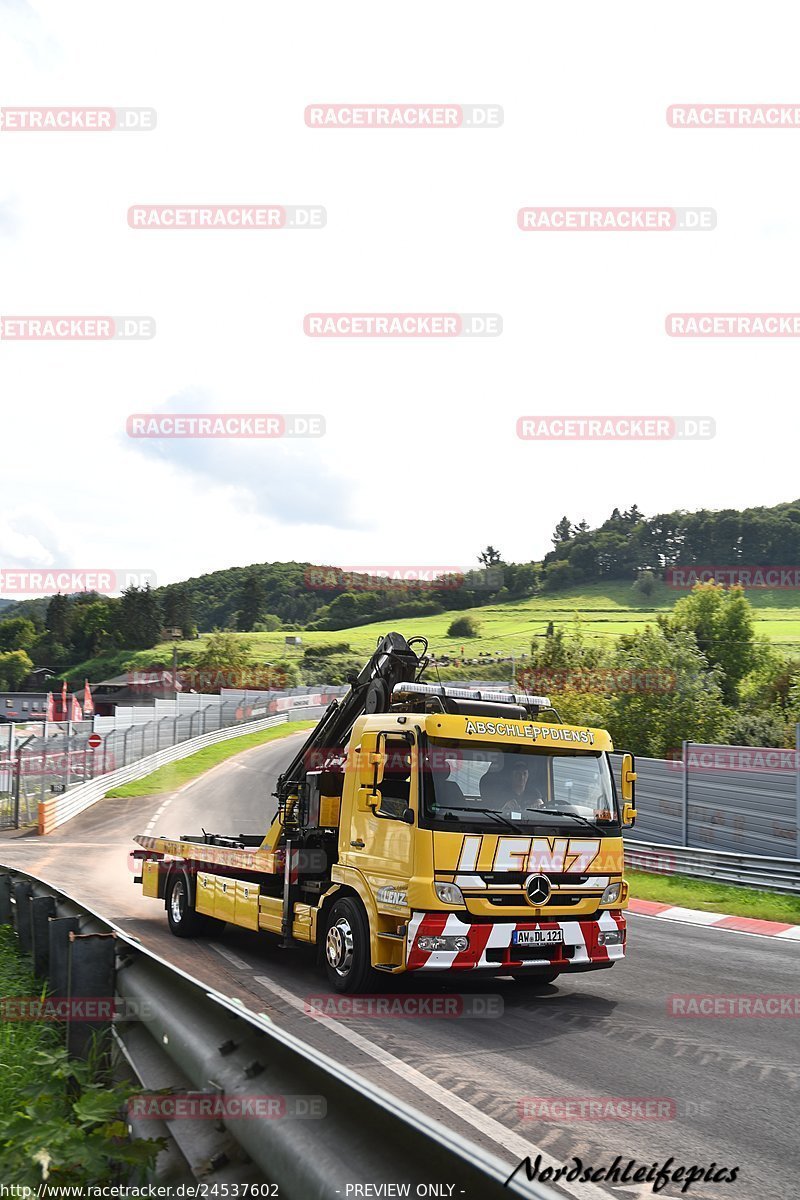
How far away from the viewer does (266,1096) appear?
9.39 feet

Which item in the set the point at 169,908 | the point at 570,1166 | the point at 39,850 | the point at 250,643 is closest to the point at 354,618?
the point at 250,643

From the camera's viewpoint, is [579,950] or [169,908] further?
[169,908]

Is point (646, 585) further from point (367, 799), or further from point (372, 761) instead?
point (367, 799)

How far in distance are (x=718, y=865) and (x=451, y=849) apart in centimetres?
1099

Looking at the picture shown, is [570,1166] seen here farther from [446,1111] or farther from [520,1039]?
[520,1039]

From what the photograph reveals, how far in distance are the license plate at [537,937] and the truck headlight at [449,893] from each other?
0.63 meters

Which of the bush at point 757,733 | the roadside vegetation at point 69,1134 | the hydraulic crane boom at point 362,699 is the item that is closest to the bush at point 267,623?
the bush at point 757,733

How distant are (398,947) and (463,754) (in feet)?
5.77

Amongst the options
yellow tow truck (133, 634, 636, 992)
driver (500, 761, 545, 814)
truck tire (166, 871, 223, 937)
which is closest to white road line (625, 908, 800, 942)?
yellow tow truck (133, 634, 636, 992)

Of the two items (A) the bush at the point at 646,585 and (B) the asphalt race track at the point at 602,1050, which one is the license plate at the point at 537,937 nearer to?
(B) the asphalt race track at the point at 602,1050

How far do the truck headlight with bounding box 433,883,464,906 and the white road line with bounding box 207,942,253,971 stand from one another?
299cm

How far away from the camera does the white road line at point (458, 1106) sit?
4645 millimetres

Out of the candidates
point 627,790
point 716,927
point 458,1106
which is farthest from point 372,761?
point 716,927

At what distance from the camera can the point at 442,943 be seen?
8.18 m
